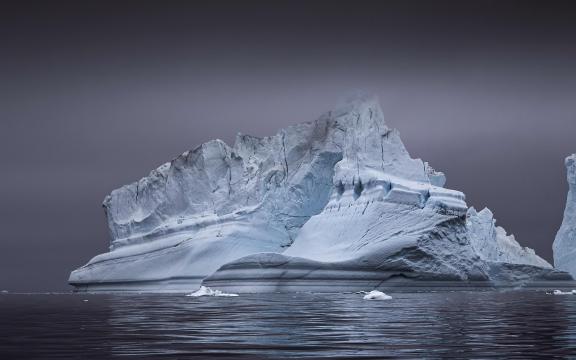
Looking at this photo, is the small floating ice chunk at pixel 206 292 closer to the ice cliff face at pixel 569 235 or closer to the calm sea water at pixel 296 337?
the calm sea water at pixel 296 337

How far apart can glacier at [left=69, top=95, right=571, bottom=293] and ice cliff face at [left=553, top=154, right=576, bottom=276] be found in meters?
1.29

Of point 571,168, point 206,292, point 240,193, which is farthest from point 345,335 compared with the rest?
point 571,168

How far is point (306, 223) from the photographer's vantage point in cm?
3859

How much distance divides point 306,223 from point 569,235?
694 inches

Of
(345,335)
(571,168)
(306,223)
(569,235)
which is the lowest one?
(345,335)

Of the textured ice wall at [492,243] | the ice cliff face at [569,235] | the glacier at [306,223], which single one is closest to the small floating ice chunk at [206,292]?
the glacier at [306,223]

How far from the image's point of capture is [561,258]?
159 ft

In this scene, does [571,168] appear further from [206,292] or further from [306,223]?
Answer: [206,292]

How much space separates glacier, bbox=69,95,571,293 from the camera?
3300 cm

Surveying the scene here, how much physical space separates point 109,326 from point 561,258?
40463 millimetres

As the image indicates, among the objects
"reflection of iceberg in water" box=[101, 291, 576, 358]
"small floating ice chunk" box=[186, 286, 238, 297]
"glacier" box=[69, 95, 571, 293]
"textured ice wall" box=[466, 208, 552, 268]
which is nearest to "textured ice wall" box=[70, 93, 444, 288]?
"glacier" box=[69, 95, 571, 293]

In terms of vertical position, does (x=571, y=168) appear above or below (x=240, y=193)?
below

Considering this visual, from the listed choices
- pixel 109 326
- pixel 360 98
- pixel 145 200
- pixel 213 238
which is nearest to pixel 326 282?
pixel 213 238

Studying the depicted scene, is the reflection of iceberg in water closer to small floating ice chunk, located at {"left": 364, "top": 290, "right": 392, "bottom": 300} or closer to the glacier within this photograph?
small floating ice chunk, located at {"left": 364, "top": 290, "right": 392, "bottom": 300}
